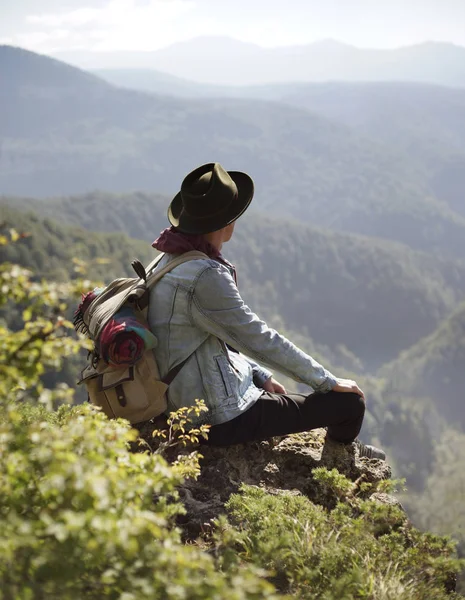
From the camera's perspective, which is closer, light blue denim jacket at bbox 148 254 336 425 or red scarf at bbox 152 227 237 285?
light blue denim jacket at bbox 148 254 336 425

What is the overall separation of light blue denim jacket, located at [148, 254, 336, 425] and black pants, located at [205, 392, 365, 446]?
14 cm

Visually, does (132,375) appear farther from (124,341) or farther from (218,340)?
(218,340)

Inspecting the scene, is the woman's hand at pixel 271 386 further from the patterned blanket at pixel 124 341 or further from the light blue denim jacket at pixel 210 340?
the patterned blanket at pixel 124 341

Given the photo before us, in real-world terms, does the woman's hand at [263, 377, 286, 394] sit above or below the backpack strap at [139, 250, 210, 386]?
below

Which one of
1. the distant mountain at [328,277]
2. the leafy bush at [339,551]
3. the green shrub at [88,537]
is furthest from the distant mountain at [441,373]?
the green shrub at [88,537]

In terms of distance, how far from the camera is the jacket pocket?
3850 mm

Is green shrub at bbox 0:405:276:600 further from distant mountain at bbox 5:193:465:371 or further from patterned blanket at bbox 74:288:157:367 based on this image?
distant mountain at bbox 5:193:465:371

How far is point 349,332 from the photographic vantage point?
169625 mm

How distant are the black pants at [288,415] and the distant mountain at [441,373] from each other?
129284mm

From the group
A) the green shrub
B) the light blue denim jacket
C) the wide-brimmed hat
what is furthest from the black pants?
the green shrub

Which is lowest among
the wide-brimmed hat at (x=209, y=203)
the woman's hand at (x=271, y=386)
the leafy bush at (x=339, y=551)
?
the leafy bush at (x=339, y=551)

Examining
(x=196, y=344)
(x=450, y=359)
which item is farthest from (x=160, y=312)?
(x=450, y=359)

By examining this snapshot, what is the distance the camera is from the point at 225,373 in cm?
386

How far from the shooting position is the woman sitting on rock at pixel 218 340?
146 inches
